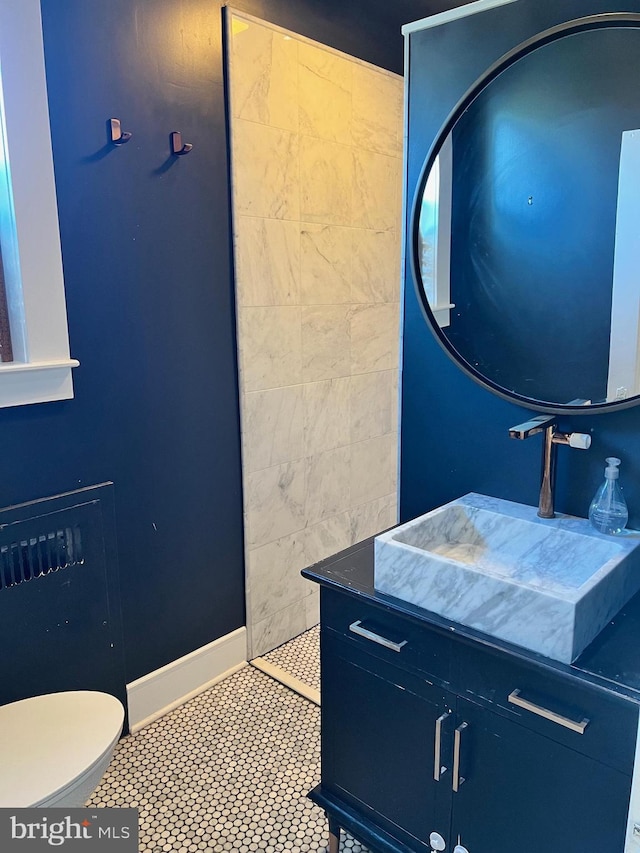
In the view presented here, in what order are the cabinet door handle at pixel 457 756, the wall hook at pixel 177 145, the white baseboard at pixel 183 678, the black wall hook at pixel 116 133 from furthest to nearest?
the white baseboard at pixel 183 678 → the wall hook at pixel 177 145 → the black wall hook at pixel 116 133 → the cabinet door handle at pixel 457 756

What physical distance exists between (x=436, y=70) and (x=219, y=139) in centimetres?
81

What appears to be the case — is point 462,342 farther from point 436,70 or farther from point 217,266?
point 217,266

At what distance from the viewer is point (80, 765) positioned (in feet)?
4.47

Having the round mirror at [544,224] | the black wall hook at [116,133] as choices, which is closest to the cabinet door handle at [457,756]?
the round mirror at [544,224]

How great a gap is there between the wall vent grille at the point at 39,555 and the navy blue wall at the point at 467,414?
0.92m

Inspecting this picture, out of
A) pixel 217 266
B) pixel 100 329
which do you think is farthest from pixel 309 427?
pixel 100 329

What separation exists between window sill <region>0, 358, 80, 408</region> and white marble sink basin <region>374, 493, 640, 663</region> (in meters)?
0.97

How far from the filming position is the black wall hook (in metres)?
1.74

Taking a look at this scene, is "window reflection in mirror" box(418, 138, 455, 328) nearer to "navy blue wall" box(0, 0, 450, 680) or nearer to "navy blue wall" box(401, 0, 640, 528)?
"navy blue wall" box(401, 0, 640, 528)

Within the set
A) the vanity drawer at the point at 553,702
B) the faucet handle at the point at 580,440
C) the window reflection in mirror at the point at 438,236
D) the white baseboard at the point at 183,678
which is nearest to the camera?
the vanity drawer at the point at 553,702

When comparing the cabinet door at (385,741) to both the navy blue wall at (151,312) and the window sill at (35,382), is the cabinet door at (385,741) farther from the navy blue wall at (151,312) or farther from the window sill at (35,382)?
the window sill at (35,382)

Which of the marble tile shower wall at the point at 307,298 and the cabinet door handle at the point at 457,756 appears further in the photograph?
the marble tile shower wall at the point at 307,298

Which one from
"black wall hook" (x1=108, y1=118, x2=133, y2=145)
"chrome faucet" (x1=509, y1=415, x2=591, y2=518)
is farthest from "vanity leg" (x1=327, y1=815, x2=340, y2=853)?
"black wall hook" (x1=108, y1=118, x2=133, y2=145)

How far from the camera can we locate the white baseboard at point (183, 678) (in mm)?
2070
